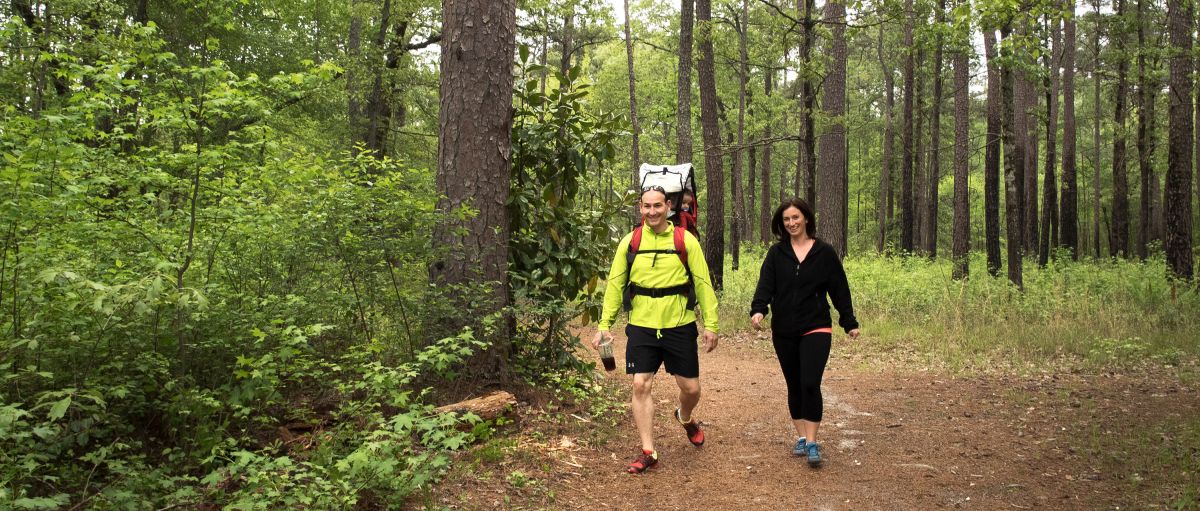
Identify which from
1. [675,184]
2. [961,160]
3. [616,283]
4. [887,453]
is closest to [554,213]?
[675,184]

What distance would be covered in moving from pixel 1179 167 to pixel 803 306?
11705 mm

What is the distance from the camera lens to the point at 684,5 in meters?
13.3

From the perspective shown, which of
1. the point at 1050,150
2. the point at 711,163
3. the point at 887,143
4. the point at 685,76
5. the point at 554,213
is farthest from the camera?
the point at 887,143

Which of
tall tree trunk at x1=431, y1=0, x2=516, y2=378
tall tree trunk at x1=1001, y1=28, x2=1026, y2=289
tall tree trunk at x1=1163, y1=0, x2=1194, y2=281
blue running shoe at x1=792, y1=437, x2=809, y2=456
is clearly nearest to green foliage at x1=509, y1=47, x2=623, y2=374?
tall tree trunk at x1=431, y1=0, x2=516, y2=378

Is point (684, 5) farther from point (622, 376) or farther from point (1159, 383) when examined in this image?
point (1159, 383)

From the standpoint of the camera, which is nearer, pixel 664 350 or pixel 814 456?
pixel 664 350

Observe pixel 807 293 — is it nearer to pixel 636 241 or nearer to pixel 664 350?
pixel 664 350

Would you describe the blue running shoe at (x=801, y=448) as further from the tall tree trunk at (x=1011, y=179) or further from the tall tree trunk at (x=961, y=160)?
the tall tree trunk at (x=961, y=160)

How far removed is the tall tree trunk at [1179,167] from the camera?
12289mm

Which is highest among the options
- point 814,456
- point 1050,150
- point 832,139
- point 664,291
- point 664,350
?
point 1050,150

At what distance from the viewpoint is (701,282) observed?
4977mm

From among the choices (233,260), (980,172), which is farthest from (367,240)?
(980,172)

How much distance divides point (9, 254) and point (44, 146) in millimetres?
693

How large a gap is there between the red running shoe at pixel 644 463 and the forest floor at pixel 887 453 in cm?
6
